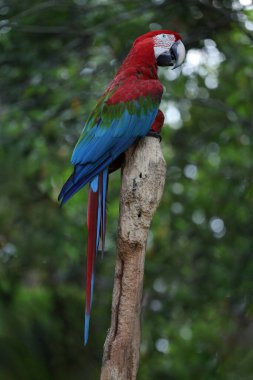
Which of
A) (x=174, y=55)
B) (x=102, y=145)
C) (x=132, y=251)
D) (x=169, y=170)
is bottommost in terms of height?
(x=169, y=170)

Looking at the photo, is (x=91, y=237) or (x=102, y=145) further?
(x=102, y=145)

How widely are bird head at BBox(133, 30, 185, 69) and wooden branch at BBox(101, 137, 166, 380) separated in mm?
490

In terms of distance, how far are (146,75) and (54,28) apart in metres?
1.72

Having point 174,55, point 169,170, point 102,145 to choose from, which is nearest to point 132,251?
point 102,145

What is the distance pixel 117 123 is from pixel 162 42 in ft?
1.20

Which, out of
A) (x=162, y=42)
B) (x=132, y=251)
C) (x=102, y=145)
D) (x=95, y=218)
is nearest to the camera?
(x=132, y=251)

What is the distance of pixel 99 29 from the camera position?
455cm

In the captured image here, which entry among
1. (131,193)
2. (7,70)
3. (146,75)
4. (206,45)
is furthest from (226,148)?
(131,193)

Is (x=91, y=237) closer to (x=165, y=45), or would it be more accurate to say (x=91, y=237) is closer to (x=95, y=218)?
(x=95, y=218)

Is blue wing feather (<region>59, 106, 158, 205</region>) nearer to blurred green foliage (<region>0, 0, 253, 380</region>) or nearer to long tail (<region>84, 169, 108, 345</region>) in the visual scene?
long tail (<region>84, 169, 108, 345</region>)

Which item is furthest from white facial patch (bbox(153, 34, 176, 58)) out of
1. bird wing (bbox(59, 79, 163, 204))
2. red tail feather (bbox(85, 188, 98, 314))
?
red tail feather (bbox(85, 188, 98, 314))

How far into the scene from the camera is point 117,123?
2840 mm

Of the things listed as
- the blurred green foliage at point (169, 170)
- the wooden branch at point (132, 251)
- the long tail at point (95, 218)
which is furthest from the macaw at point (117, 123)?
the blurred green foliage at point (169, 170)

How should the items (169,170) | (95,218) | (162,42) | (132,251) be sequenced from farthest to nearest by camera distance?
(169,170), (162,42), (95,218), (132,251)
